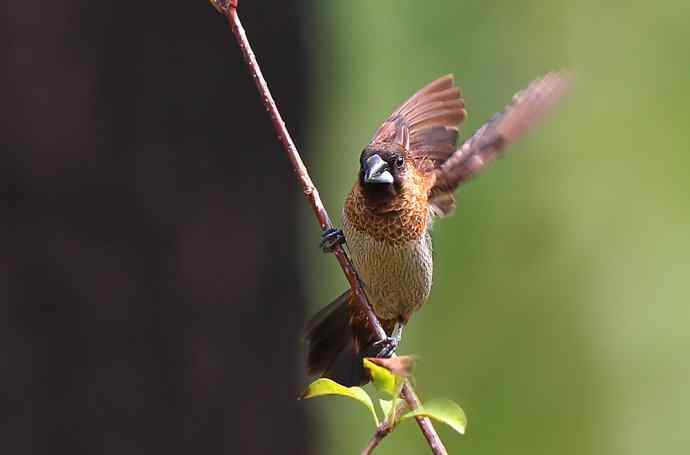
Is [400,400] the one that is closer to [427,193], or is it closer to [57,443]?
[427,193]

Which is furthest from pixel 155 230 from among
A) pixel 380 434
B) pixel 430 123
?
pixel 380 434

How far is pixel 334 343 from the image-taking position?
133 inches

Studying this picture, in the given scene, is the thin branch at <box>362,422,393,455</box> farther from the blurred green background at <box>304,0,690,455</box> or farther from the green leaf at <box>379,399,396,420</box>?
Answer: the blurred green background at <box>304,0,690,455</box>

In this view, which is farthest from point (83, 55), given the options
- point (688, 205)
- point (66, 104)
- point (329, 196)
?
point (688, 205)

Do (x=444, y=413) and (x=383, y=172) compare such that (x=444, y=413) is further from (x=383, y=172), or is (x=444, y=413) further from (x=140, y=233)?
(x=140, y=233)

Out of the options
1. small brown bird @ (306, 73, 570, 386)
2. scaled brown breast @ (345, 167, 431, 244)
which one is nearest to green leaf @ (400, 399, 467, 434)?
small brown bird @ (306, 73, 570, 386)

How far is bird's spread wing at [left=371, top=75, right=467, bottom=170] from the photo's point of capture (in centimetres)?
350

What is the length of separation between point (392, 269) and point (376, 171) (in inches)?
15.8

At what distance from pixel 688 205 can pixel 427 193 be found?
7.83 m

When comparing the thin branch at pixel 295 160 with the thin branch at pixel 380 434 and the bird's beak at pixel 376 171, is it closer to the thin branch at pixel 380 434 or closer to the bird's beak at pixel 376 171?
the thin branch at pixel 380 434

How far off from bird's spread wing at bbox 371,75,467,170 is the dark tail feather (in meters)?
0.50

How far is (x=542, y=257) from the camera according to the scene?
1017 cm

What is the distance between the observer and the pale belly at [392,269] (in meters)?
3.18

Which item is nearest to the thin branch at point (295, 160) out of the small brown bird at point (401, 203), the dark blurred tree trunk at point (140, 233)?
the small brown bird at point (401, 203)
